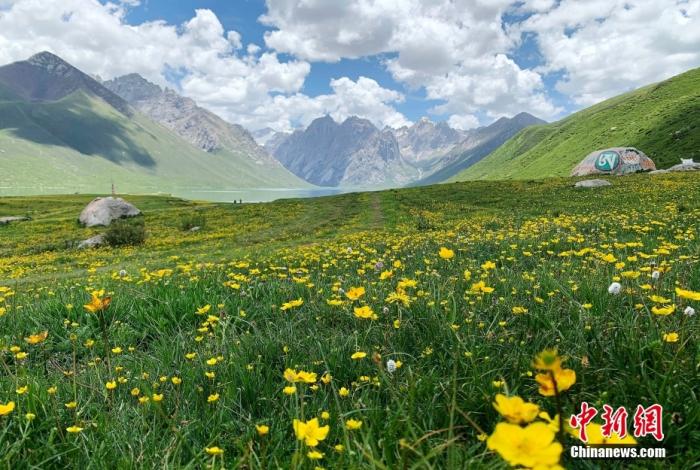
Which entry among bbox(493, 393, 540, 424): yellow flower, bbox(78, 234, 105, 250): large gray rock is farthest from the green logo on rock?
bbox(493, 393, 540, 424): yellow flower

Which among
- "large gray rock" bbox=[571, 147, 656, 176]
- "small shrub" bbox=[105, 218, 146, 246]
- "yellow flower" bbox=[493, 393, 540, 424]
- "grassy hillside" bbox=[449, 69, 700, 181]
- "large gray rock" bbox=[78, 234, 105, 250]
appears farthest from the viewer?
"grassy hillside" bbox=[449, 69, 700, 181]

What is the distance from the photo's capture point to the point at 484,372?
124 inches

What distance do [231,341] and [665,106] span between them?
151m

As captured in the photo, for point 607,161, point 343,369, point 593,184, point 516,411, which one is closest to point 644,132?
point 607,161

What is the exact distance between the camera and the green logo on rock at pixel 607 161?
64438 millimetres

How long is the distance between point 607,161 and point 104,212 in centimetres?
7257

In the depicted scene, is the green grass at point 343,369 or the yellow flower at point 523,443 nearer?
the yellow flower at point 523,443

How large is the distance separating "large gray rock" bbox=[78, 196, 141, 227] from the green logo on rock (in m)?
70.0

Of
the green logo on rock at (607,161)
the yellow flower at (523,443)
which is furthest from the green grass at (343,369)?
the green logo on rock at (607,161)

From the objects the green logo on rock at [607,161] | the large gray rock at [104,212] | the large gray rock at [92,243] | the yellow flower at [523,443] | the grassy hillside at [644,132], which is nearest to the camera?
the yellow flower at [523,443]

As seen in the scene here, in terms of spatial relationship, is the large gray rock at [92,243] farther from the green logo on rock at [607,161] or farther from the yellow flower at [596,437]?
the green logo on rock at [607,161]

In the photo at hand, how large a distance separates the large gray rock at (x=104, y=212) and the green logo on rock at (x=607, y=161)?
70003 mm

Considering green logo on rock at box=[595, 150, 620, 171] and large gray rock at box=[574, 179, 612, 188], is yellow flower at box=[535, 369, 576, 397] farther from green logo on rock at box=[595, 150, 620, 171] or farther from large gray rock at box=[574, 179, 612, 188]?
green logo on rock at box=[595, 150, 620, 171]

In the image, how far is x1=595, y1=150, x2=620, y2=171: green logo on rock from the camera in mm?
64438
